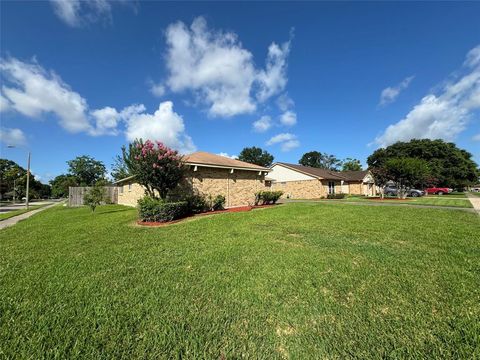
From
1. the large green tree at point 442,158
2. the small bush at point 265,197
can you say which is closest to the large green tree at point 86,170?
the small bush at point 265,197

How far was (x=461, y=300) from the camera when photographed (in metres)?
3.20

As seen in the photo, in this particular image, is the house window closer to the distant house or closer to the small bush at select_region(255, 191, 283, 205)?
the distant house

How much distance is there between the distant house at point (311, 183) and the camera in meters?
29.5

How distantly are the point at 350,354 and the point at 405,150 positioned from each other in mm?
55028

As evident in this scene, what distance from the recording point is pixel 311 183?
2977cm

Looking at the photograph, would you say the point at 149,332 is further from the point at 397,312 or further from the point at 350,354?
the point at 397,312

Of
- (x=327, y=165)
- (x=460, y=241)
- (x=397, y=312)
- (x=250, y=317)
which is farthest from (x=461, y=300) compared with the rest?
(x=327, y=165)

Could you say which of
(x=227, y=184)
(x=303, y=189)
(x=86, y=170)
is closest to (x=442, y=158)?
(x=303, y=189)

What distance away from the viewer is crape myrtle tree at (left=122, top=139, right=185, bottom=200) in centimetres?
1101

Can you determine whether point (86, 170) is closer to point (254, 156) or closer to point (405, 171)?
point (254, 156)

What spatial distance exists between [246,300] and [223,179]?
12.0 meters

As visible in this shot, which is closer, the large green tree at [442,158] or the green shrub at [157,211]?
the green shrub at [157,211]

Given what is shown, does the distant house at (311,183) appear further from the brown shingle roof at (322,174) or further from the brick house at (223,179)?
the brick house at (223,179)

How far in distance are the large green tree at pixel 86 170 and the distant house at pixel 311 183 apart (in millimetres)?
43504
